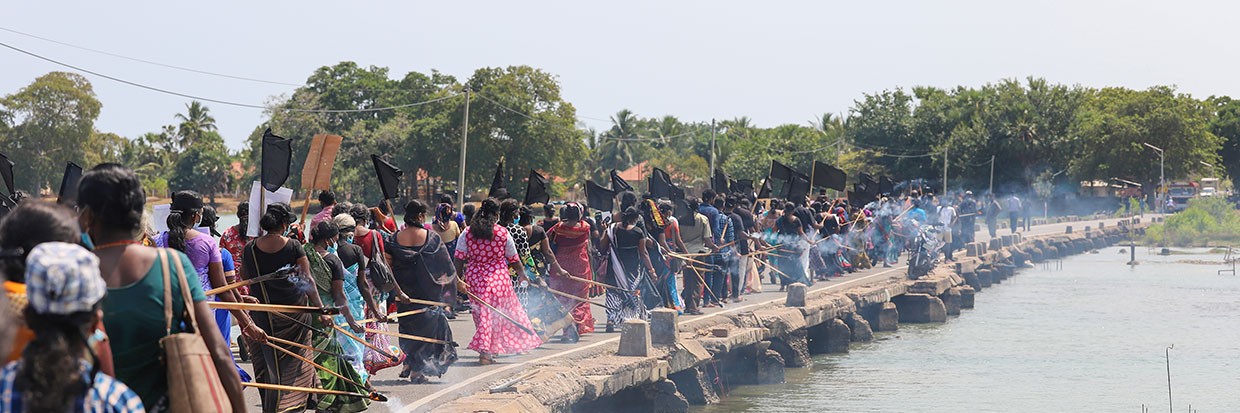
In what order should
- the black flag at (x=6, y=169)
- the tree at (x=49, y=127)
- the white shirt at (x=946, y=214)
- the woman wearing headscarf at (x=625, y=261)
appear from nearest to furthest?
the black flag at (x=6, y=169) → the woman wearing headscarf at (x=625, y=261) → the white shirt at (x=946, y=214) → the tree at (x=49, y=127)

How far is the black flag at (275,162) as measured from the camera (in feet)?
35.1

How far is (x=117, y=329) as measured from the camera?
4086mm

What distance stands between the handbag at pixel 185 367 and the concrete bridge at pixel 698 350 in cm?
484

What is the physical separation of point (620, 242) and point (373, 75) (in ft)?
213

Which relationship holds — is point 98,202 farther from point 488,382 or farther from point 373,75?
point 373,75

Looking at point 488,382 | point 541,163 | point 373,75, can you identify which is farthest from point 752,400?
point 373,75

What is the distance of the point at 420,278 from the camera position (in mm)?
10391

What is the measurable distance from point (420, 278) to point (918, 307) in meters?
17.4

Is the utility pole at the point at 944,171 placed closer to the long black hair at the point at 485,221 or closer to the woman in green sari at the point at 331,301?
the long black hair at the point at 485,221

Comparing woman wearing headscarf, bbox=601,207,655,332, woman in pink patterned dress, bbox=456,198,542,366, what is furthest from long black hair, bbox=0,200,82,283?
woman wearing headscarf, bbox=601,207,655,332

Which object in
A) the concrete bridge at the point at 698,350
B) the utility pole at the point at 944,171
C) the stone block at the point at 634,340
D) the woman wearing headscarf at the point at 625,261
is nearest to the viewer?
the concrete bridge at the point at 698,350

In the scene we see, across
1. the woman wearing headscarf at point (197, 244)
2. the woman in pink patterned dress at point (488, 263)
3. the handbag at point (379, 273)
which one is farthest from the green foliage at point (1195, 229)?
the woman wearing headscarf at point (197, 244)

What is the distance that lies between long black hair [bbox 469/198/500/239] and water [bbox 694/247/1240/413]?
5491mm

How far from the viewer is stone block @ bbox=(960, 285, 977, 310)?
97.9 feet
